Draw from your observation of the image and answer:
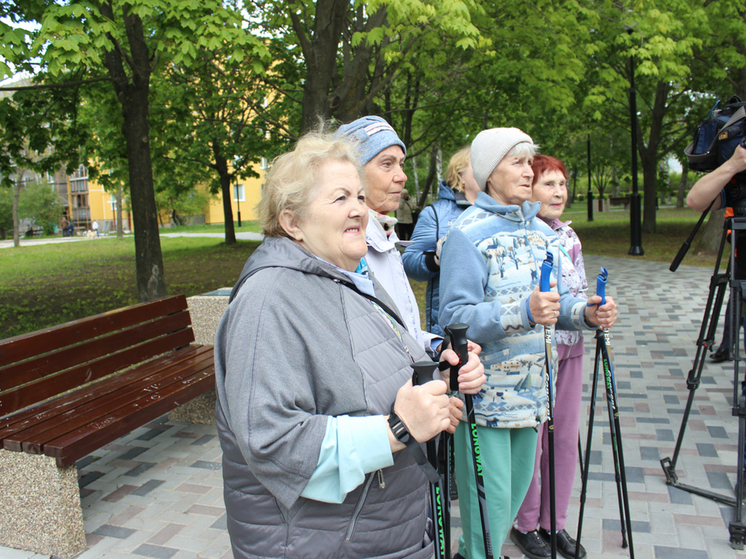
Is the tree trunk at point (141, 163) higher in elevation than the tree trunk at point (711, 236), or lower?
higher

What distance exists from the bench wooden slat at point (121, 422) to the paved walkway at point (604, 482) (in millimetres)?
533

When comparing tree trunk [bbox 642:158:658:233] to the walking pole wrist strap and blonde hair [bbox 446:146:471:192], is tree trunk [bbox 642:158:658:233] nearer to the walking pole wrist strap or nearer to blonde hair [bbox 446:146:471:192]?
blonde hair [bbox 446:146:471:192]

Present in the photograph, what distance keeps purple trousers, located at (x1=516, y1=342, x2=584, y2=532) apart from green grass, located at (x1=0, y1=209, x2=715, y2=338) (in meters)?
6.64

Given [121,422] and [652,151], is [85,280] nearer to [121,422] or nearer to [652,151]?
[121,422]

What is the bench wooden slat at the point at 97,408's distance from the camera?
3.26 metres

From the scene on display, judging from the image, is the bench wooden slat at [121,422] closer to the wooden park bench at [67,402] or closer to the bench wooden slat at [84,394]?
the wooden park bench at [67,402]

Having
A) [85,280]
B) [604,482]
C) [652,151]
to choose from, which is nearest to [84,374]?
[604,482]

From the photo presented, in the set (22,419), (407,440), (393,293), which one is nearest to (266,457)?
(407,440)

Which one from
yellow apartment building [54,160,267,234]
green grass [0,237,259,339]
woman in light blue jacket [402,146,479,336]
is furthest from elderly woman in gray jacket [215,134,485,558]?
yellow apartment building [54,160,267,234]

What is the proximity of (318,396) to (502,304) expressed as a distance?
3.48 feet

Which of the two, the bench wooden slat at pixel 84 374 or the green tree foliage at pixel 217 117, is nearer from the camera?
the bench wooden slat at pixel 84 374

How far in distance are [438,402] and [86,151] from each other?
12751 mm

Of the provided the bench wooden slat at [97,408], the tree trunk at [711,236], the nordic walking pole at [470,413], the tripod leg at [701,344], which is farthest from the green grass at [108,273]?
the nordic walking pole at [470,413]

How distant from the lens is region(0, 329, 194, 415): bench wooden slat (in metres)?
3.59
